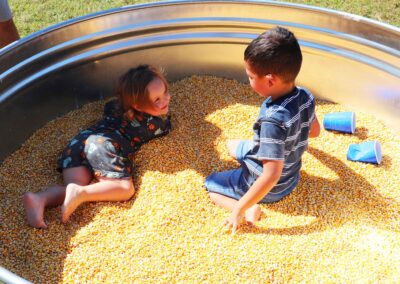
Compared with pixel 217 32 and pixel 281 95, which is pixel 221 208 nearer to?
pixel 281 95

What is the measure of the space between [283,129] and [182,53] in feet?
3.96

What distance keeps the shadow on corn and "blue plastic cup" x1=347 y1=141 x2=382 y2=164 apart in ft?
0.32

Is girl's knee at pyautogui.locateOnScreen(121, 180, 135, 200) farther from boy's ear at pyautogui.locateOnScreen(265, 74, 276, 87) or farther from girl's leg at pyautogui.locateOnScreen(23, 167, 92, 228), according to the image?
Answer: boy's ear at pyautogui.locateOnScreen(265, 74, 276, 87)

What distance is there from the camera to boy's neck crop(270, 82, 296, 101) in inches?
62.7

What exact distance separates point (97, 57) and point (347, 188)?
4.60 feet

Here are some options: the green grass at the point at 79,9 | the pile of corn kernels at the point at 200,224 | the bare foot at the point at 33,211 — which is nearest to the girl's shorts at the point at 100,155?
the pile of corn kernels at the point at 200,224

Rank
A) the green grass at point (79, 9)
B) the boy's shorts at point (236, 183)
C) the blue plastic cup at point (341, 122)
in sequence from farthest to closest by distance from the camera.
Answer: the green grass at point (79, 9) → the blue plastic cup at point (341, 122) → the boy's shorts at point (236, 183)

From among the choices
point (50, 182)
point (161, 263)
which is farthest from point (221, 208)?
point (50, 182)

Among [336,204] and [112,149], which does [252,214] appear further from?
[112,149]

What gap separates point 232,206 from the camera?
6.14ft

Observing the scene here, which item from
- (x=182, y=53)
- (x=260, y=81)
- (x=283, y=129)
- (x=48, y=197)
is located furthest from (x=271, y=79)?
(x=182, y=53)

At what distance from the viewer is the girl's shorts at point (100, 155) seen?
76.9 inches

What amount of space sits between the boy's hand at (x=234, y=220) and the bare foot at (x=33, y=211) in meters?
0.70

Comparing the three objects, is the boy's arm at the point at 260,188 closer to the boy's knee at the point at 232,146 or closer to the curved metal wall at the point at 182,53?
the boy's knee at the point at 232,146
